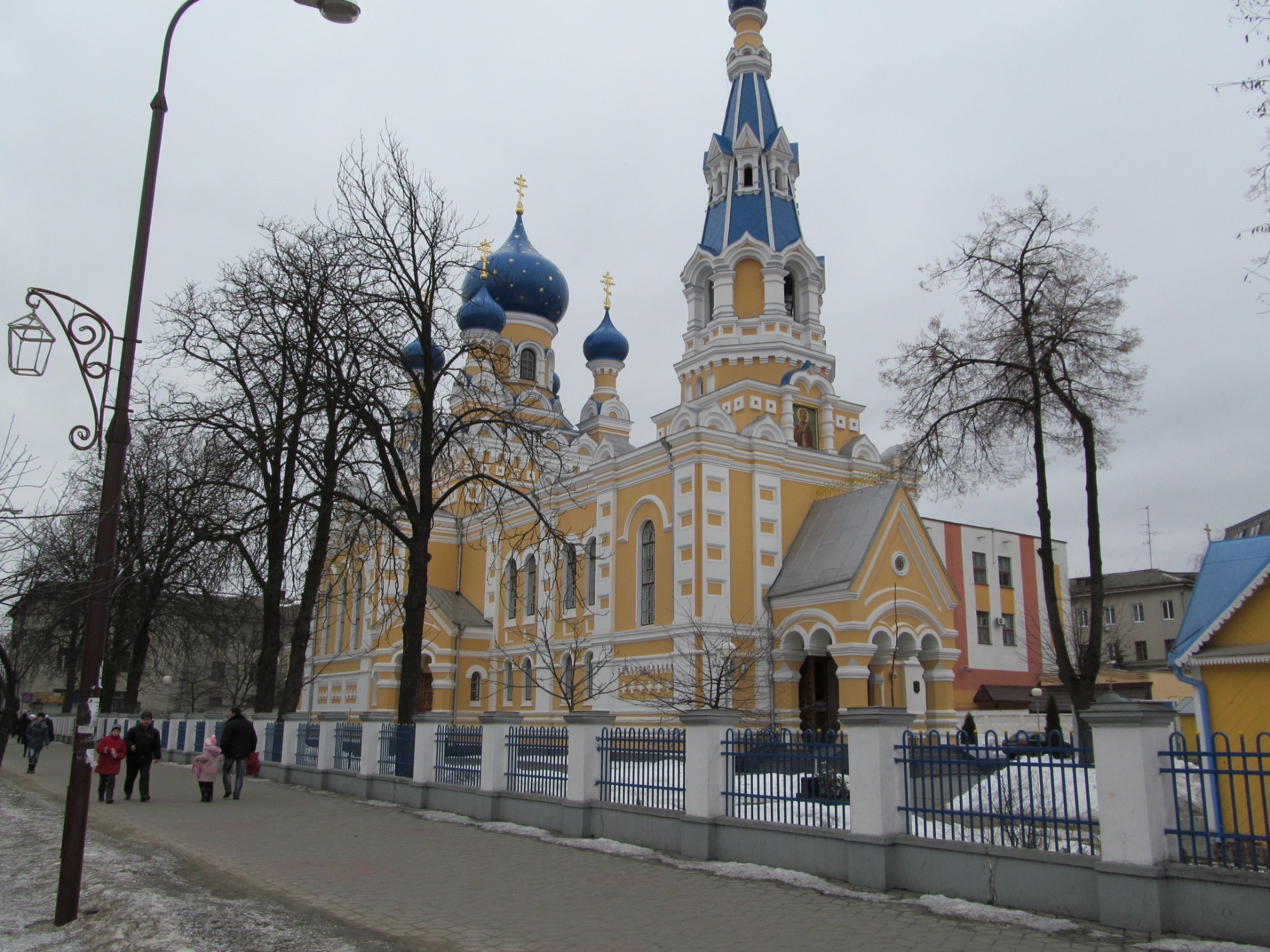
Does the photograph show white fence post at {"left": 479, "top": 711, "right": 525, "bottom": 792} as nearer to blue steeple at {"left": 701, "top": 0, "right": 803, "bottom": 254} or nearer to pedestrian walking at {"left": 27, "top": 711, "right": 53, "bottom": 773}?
pedestrian walking at {"left": 27, "top": 711, "right": 53, "bottom": 773}

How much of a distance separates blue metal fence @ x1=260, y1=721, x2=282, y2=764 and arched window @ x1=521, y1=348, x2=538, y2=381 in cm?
2170

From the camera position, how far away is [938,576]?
24828mm

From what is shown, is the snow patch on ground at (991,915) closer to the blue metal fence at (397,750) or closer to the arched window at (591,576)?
the blue metal fence at (397,750)

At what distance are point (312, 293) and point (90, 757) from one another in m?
13.7

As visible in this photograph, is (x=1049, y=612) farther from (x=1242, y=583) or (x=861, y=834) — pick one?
(x=861, y=834)

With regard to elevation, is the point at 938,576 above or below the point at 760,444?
below

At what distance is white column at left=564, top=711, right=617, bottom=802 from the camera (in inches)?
470

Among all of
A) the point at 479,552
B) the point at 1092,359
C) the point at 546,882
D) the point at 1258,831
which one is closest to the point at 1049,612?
the point at 1092,359

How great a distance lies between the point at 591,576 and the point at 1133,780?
2316 cm

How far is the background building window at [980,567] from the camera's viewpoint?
39.0 meters

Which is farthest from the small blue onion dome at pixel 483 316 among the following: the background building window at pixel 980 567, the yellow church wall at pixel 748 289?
the background building window at pixel 980 567

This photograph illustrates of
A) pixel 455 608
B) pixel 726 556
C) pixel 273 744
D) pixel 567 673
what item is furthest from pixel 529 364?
pixel 273 744

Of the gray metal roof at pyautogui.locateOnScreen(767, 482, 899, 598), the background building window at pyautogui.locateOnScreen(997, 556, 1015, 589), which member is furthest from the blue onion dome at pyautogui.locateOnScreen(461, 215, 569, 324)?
the background building window at pyautogui.locateOnScreen(997, 556, 1015, 589)

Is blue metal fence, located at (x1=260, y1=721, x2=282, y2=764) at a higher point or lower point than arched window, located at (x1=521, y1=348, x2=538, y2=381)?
lower
